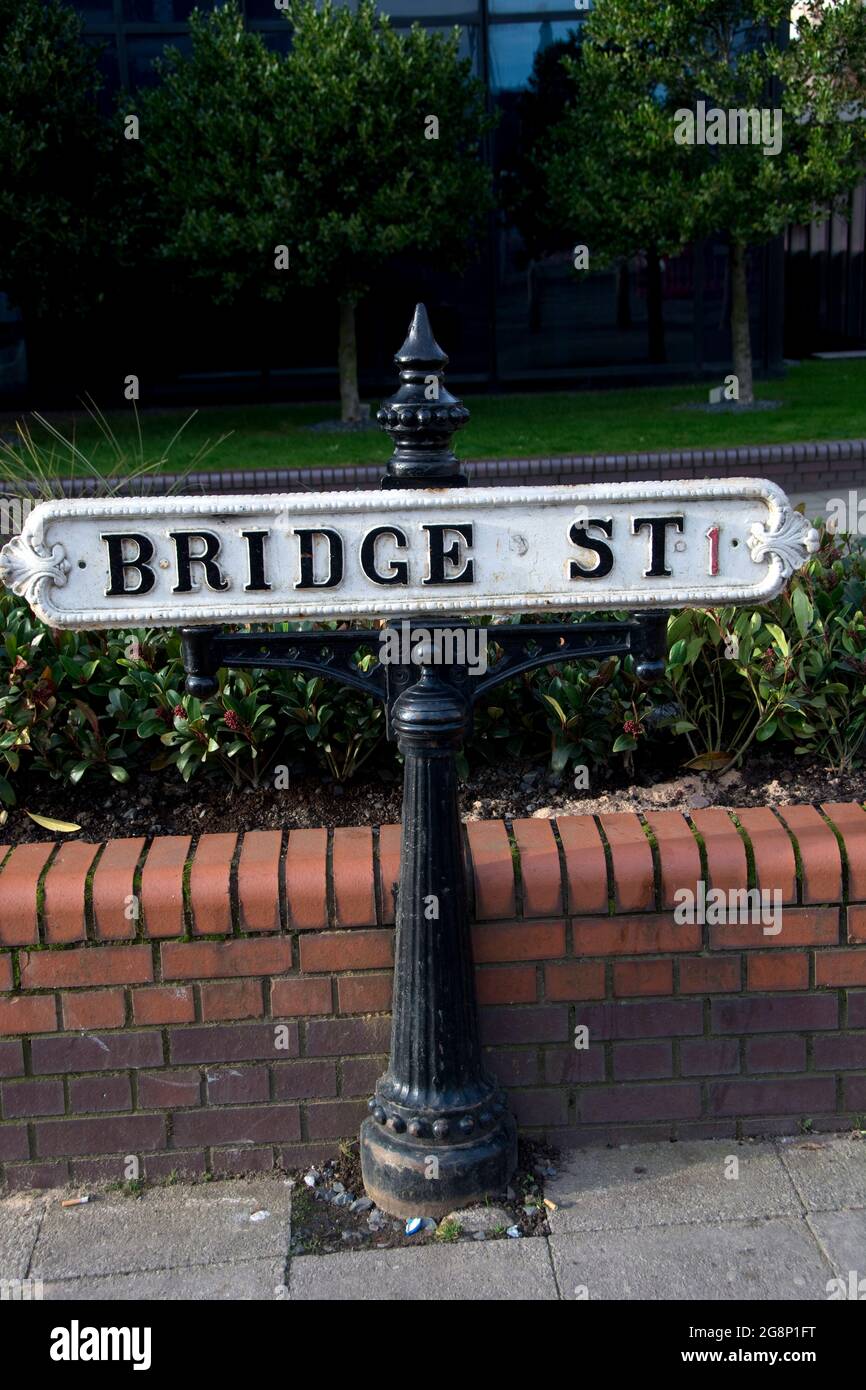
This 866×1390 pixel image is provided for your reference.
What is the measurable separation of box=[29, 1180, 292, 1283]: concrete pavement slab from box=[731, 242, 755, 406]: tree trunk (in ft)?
40.3

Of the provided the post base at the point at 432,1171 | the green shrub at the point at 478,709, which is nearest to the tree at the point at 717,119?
the green shrub at the point at 478,709

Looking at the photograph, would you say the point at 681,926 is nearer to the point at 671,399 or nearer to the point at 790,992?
the point at 790,992

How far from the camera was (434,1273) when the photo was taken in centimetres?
268

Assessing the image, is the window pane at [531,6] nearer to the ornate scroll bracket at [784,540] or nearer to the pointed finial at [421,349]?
the pointed finial at [421,349]

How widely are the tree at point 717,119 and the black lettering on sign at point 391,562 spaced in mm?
10523

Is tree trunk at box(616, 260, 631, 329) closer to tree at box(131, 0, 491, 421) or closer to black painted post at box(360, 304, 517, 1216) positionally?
tree at box(131, 0, 491, 421)

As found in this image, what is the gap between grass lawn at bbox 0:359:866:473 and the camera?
465 inches

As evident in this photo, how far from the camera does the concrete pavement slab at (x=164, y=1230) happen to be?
2.75 meters

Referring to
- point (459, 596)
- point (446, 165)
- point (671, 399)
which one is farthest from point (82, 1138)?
point (671, 399)

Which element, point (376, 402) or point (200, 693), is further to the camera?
point (376, 402)

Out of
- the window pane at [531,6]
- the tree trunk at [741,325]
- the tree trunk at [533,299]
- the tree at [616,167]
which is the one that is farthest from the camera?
the tree trunk at [533,299]

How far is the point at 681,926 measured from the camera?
2967 mm

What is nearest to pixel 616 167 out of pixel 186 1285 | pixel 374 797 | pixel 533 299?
pixel 533 299

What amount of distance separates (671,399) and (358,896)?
42.1 feet
